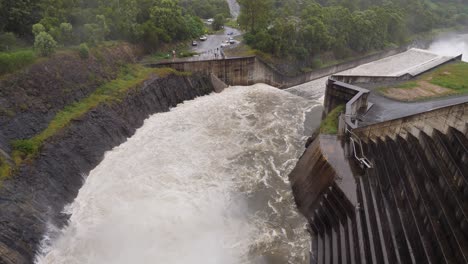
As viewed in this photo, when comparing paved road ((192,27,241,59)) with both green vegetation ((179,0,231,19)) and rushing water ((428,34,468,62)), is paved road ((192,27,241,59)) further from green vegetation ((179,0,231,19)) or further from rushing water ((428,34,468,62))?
rushing water ((428,34,468,62))

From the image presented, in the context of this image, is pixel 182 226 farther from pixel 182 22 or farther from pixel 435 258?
pixel 182 22

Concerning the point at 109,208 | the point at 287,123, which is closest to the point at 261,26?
the point at 287,123

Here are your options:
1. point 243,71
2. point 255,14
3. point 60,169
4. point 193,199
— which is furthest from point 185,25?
point 193,199

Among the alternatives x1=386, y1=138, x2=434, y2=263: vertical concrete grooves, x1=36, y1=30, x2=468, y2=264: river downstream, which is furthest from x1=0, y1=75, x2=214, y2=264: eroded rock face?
x1=386, y1=138, x2=434, y2=263: vertical concrete grooves

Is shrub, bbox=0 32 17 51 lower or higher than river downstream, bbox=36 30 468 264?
higher

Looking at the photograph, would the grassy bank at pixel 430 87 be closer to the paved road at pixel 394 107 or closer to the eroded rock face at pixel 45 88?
the paved road at pixel 394 107

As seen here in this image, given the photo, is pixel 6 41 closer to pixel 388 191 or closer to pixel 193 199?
pixel 193 199

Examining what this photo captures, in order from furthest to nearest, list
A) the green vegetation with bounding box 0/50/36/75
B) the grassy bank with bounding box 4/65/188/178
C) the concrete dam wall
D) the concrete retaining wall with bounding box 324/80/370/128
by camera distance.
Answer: the green vegetation with bounding box 0/50/36/75 → the concrete retaining wall with bounding box 324/80/370/128 → the grassy bank with bounding box 4/65/188/178 → the concrete dam wall

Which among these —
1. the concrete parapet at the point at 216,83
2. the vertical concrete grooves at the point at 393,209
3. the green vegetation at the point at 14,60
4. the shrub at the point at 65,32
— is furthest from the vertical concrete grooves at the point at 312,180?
the shrub at the point at 65,32
